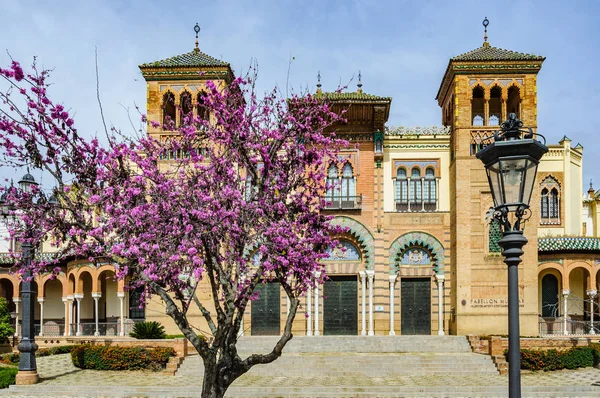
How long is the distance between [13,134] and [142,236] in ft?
7.65

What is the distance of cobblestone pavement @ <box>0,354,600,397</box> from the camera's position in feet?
56.9

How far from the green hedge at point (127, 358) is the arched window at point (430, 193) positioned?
12643 millimetres

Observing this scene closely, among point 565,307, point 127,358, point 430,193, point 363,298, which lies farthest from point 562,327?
point 127,358

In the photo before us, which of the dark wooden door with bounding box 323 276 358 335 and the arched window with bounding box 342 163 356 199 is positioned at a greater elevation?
the arched window with bounding box 342 163 356 199

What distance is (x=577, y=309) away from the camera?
27531 mm

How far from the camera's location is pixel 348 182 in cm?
2712

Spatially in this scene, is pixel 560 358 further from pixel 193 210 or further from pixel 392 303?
pixel 193 210

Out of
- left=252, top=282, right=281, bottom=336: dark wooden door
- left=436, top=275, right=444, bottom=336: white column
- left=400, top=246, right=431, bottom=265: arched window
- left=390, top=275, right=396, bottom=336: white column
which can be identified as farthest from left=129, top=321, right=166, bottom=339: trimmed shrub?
left=436, top=275, right=444, bottom=336: white column

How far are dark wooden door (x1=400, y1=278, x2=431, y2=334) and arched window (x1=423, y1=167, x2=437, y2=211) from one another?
3117 mm

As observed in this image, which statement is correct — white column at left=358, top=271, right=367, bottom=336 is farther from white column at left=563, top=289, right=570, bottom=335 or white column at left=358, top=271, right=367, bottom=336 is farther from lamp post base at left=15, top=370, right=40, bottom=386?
lamp post base at left=15, top=370, right=40, bottom=386

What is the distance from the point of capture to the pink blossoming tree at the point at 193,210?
30.3ft

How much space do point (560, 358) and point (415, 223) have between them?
8636 mm

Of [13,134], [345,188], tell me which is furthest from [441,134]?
[13,134]

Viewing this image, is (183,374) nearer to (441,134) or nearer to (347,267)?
(347,267)
